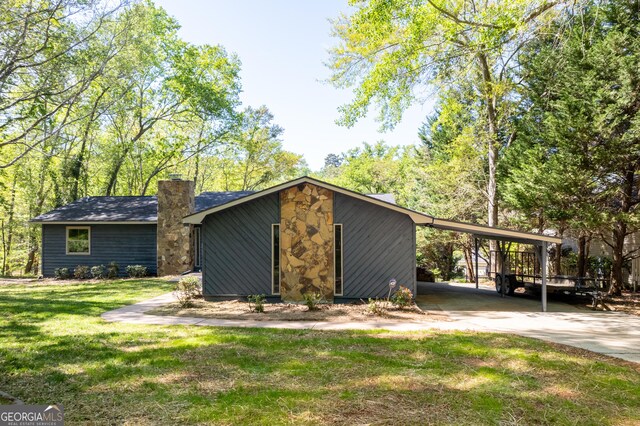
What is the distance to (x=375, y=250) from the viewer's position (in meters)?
10.4

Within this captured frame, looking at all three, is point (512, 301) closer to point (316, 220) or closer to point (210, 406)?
point (316, 220)

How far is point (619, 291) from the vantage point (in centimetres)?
1316

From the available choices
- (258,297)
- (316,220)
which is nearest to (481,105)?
(316,220)

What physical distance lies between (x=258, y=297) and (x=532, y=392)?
667 cm

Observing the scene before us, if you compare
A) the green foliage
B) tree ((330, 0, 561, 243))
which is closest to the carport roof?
tree ((330, 0, 561, 243))

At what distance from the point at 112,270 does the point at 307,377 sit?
15.0 metres

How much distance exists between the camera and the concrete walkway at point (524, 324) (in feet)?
22.0

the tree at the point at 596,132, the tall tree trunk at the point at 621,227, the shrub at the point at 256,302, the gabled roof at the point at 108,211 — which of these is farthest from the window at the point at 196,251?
the tall tree trunk at the point at 621,227

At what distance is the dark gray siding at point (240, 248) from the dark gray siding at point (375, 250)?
84.0 inches

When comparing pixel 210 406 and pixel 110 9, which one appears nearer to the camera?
pixel 210 406

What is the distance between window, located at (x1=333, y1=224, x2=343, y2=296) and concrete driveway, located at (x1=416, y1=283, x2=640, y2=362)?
91.2 inches

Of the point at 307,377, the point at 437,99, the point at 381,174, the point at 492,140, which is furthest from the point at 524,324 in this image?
the point at 381,174

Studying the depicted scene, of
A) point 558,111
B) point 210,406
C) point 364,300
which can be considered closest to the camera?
point 210,406

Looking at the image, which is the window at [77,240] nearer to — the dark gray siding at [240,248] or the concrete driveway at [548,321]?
the dark gray siding at [240,248]
